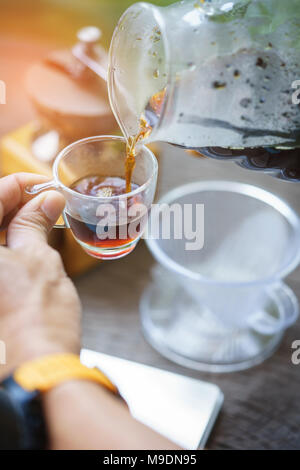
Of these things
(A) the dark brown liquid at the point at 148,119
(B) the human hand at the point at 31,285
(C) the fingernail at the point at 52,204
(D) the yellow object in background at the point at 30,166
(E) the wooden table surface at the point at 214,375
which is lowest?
(E) the wooden table surface at the point at 214,375

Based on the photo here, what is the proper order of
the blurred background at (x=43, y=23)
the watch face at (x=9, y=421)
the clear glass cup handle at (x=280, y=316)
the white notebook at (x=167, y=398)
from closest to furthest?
the watch face at (x=9, y=421) → the white notebook at (x=167, y=398) → the clear glass cup handle at (x=280, y=316) → the blurred background at (x=43, y=23)

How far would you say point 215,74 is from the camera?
1.80 feet

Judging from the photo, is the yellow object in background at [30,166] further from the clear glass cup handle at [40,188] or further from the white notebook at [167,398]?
the clear glass cup handle at [40,188]

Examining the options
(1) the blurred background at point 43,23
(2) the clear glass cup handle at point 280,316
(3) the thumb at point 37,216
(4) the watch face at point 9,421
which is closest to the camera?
(4) the watch face at point 9,421

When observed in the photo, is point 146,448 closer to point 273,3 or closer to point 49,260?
point 49,260

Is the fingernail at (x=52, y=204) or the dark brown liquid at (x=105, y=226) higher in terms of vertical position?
the fingernail at (x=52, y=204)

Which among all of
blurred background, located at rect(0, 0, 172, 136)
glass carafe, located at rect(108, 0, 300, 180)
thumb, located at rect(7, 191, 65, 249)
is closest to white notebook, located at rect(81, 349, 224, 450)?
thumb, located at rect(7, 191, 65, 249)

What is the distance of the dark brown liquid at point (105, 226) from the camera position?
0.65m

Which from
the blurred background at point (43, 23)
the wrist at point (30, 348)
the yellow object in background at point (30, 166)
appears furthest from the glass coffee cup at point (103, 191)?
the blurred background at point (43, 23)

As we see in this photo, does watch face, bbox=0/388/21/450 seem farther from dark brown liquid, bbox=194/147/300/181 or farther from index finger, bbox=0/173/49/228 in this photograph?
dark brown liquid, bbox=194/147/300/181

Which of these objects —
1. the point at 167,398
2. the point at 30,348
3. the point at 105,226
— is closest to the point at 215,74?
the point at 105,226

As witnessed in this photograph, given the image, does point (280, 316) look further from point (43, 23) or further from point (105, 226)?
point (43, 23)

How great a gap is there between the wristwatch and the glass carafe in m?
0.26

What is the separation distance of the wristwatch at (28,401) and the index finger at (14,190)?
0.20 metres
